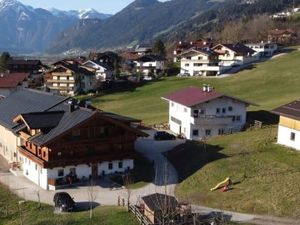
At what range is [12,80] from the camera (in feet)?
364

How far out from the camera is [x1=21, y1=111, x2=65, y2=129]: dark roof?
46.3 meters

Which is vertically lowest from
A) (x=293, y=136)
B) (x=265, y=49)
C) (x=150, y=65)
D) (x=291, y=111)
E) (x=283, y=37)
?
(x=293, y=136)

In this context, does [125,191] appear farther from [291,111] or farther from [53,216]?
[291,111]

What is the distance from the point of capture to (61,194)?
129 ft

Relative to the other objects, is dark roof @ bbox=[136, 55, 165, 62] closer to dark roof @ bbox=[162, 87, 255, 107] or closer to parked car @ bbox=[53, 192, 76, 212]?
dark roof @ bbox=[162, 87, 255, 107]

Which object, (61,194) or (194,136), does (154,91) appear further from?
(61,194)

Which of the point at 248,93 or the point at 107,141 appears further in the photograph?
the point at 248,93

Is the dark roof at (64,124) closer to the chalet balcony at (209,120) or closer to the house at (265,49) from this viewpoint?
the chalet balcony at (209,120)

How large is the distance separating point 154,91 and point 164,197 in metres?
73.1

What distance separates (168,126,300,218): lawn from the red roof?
207ft

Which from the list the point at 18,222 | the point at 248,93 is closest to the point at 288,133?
the point at 18,222

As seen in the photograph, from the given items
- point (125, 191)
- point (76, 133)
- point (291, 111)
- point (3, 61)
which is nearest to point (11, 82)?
point (3, 61)

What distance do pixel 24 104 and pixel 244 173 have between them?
28.5m

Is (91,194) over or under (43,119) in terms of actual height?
under
